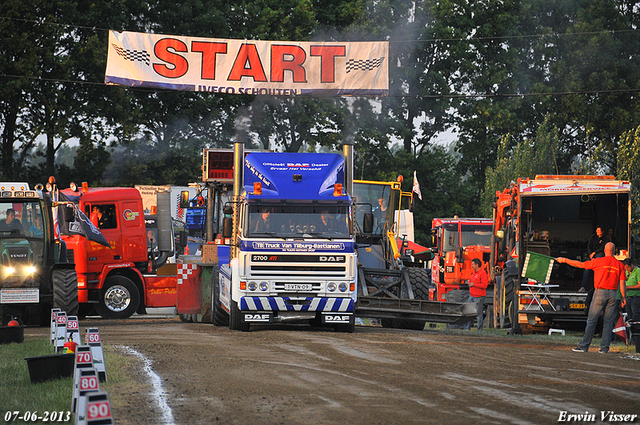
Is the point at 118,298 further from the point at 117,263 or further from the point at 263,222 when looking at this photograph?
the point at 263,222

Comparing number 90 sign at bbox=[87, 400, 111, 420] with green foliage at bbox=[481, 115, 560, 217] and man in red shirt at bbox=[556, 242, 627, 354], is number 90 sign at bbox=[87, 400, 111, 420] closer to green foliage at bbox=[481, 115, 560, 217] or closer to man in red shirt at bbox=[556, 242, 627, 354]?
man in red shirt at bbox=[556, 242, 627, 354]

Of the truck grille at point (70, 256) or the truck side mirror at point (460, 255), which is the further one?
the truck side mirror at point (460, 255)

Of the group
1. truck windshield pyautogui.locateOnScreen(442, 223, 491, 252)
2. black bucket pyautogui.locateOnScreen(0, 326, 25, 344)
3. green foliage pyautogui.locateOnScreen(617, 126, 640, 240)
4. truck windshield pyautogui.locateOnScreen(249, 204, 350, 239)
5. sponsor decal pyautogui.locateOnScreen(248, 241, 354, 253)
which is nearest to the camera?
black bucket pyautogui.locateOnScreen(0, 326, 25, 344)

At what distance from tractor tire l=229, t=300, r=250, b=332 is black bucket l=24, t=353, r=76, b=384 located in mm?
6971

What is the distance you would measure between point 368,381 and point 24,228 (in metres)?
11.9

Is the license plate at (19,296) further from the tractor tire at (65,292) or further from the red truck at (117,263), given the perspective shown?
the red truck at (117,263)

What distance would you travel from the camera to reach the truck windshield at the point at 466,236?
1303 inches

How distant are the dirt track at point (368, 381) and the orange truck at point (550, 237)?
94.2 inches

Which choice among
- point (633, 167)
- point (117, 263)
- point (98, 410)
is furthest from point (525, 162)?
point (98, 410)

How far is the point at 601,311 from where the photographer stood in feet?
54.6

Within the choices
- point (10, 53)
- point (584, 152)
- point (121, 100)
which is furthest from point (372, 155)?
point (10, 53)

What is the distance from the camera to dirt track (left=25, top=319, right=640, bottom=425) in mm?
9234

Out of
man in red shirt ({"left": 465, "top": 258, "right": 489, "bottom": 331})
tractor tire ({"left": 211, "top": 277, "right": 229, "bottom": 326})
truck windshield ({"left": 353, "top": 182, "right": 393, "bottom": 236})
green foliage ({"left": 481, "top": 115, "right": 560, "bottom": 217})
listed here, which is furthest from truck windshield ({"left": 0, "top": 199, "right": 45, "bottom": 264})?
green foliage ({"left": 481, "top": 115, "right": 560, "bottom": 217})
